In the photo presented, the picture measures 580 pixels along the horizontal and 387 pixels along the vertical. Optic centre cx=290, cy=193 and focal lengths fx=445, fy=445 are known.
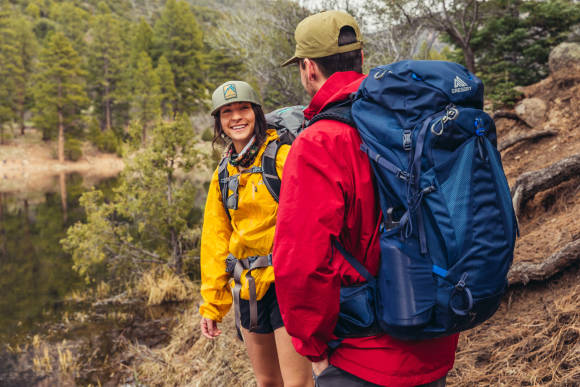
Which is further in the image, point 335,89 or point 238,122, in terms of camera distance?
point 238,122

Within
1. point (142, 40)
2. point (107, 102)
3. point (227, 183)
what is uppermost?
point (142, 40)

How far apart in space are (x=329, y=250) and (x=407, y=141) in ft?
1.35

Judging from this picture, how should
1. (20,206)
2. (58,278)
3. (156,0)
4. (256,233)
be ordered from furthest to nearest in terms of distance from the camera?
(156,0), (20,206), (58,278), (256,233)

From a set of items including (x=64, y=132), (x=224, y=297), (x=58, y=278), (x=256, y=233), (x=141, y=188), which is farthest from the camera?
(x=64, y=132)

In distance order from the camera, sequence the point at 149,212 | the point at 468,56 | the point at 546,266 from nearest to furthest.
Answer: the point at 546,266 < the point at 149,212 < the point at 468,56

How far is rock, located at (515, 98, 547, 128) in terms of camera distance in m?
6.70

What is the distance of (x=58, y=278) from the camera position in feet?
33.8

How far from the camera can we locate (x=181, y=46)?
152 ft

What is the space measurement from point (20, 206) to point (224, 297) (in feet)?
65.3

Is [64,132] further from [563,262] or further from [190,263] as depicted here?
[563,262]

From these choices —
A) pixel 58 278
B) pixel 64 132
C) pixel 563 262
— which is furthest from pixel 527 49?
pixel 64 132

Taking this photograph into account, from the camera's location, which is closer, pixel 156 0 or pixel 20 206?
pixel 20 206

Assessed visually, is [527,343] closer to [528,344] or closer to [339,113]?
[528,344]

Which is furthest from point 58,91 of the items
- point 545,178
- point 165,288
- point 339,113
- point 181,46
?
point 339,113
